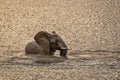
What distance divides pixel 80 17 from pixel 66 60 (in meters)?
3.68

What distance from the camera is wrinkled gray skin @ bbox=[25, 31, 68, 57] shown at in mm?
5203

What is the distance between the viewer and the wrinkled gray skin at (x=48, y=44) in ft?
17.1

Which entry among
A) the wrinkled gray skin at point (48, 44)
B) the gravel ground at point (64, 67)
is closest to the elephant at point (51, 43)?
the wrinkled gray skin at point (48, 44)

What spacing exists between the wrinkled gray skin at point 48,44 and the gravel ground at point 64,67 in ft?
0.34

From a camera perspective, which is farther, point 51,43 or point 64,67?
point 51,43

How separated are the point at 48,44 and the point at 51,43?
0.04m

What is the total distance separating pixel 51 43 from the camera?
521 centimetres

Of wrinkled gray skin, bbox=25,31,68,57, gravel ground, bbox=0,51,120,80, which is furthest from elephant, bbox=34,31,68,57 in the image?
gravel ground, bbox=0,51,120,80

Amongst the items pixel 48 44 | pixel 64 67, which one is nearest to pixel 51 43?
pixel 48 44

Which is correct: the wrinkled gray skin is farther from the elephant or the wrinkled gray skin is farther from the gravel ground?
the gravel ground

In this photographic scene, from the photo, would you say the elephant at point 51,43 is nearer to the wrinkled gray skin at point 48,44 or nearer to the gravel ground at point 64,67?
the wrinkled gray skin at point 48,44

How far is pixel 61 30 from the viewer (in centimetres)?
757

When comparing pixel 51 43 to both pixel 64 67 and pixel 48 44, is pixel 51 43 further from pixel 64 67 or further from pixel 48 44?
pixel 64 67

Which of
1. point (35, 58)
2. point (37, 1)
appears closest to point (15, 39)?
point (35, 58)
